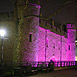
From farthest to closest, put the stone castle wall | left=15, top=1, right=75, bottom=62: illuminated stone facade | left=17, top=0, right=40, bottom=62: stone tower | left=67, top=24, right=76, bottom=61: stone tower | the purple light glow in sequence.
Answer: left=67, top=24, right=76, bottom=61: stone tower, the purple light glow, the stone castle wall, left=15, top=1, right=75, bottom=62: illuminated stone facade, left=17, top=0, right=40, bottom=62: stone tower

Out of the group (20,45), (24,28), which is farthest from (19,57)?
(24,28)

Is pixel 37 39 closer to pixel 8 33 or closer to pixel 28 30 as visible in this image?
pixel 28 30

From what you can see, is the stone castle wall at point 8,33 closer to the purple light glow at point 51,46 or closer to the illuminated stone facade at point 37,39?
A: the illuminated stone facade at point 37,39

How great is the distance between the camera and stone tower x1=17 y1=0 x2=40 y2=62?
63.6 feet

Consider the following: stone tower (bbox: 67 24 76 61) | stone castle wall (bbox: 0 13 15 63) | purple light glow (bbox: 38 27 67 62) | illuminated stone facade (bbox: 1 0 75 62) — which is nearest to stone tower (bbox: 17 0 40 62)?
illuminated stone facade (bbox: 1 0 75 62)

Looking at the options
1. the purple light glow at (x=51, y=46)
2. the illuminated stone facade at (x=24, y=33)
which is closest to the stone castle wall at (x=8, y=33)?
the illuminated stone facade at (x=24, y=33)

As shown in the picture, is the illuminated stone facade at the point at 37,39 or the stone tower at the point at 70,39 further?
the stone tower at the point at 70,39

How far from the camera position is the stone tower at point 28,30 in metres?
19.4

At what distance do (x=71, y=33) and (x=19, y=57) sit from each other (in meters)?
20.2

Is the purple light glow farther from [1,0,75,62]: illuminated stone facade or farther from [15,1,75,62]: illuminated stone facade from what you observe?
[1,0,75,62]: illuminated stone facade

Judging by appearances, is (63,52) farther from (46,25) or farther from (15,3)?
(15,3)

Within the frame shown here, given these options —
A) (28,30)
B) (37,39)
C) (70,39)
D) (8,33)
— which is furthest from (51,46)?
(70,39)

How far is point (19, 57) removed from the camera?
63.2 ft

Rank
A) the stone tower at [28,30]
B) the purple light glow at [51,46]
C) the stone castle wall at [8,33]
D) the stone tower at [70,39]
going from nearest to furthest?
the stone tower at [28,30] → the stone castle wall at [8,33] → the purple light glow at [51,46] → the stone tower at [70,39]
